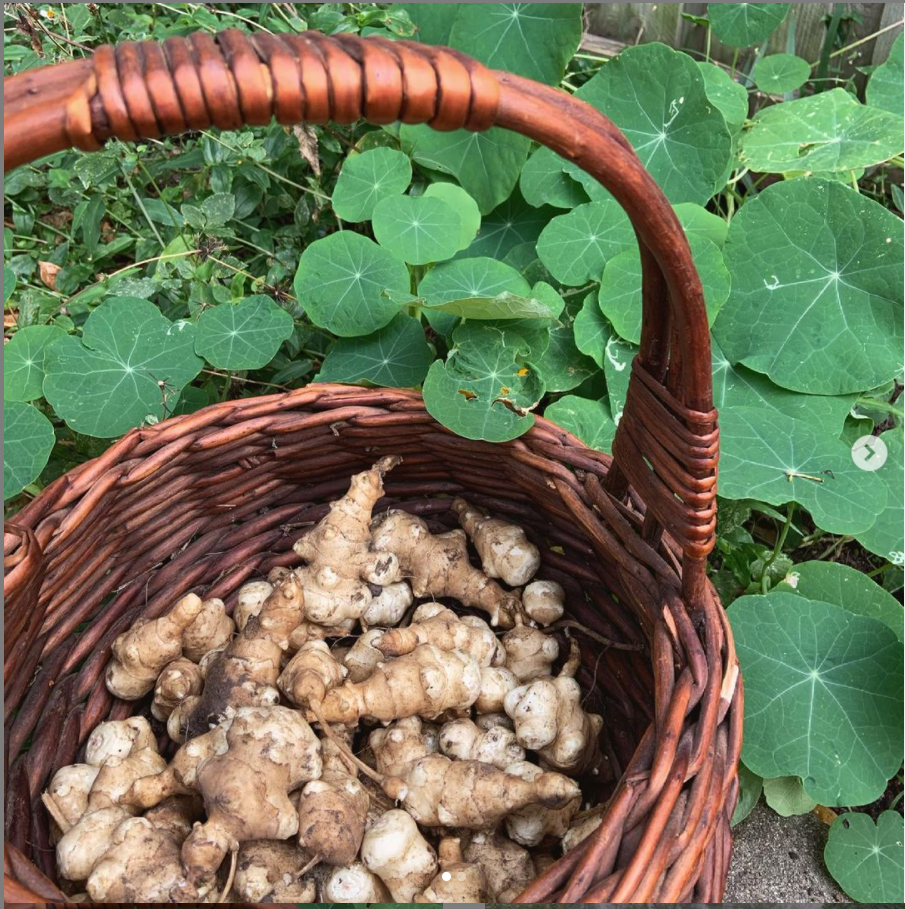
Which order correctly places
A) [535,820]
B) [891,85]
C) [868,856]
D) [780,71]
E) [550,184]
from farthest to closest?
[780,71] → [891,85] → [550,184] → [868,856] → [535,820]

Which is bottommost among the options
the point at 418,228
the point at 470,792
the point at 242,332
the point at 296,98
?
the point at 470,792

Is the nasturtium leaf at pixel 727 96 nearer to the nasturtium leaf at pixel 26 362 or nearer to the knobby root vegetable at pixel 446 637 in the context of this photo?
the knobby root vegetable at pixel 446 637

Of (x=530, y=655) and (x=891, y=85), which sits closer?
(x=530, y=655)

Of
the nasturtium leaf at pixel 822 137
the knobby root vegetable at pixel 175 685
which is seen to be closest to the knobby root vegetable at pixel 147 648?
the knobby root vegetable at pixel 175 685

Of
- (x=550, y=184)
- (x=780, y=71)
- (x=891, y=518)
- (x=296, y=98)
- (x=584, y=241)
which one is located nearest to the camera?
(x=296, y=98)

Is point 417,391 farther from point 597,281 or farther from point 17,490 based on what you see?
point 17,490

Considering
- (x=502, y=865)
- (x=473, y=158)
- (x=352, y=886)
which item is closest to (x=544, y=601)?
(x=502, y=865)

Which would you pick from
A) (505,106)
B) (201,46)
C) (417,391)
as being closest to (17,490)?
(417,391)

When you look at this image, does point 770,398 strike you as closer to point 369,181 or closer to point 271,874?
point 369,181
